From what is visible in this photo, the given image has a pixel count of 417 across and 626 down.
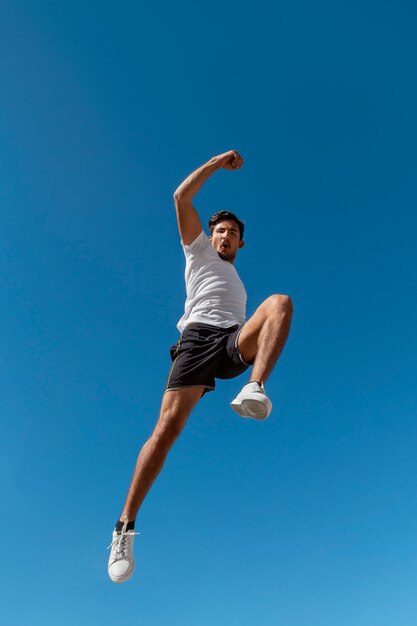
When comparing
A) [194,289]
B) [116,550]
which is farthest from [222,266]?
[116,550]

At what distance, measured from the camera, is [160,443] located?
5.16 meters

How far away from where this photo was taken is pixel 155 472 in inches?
202

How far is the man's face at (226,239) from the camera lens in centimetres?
624

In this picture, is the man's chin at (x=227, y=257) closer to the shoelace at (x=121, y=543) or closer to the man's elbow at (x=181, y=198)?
the man's elbow at (x=181, y=198)

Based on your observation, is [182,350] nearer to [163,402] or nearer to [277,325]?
[163,402]

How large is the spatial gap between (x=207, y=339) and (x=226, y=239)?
4.31 feet

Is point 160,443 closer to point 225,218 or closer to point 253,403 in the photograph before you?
point 253,403

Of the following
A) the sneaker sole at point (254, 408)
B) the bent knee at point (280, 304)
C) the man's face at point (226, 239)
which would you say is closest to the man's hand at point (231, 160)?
the man's face at point (226, 239)

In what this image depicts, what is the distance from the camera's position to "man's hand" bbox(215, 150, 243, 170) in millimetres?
5775

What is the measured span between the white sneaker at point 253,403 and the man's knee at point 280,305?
0.75m

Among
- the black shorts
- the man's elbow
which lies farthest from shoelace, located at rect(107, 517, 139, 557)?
the man's elbow

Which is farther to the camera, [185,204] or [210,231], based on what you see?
[210,231]

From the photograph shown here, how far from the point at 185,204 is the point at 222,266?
78 centimetres

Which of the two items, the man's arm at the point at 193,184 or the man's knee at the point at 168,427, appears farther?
the man's arm at the point at 193,184
